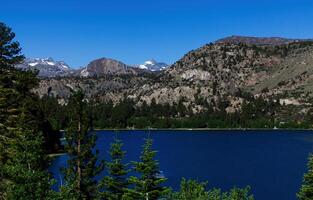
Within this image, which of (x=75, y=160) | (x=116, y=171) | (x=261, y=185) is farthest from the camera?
(x=261, y=185)

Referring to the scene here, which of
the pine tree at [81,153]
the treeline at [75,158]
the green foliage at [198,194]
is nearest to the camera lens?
the treeline at [75,158]

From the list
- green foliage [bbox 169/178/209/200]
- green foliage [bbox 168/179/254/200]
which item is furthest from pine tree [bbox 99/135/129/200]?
green foliage [bbox 169/178/209/200]

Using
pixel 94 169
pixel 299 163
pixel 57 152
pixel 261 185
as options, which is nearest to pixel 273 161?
pixel 299 163

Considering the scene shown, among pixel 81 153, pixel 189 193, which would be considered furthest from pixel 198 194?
pixel 81 153

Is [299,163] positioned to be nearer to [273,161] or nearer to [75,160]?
[273,161]

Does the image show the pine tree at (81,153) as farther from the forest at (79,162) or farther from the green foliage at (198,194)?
the green foliage at (198,194)

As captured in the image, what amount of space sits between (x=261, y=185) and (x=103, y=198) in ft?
299

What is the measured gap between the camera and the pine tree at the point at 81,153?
51.3 metres

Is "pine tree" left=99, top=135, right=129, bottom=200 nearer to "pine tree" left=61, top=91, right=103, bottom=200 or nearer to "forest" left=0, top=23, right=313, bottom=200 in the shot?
"forest" left=0, top=23, right=313, bottom=200

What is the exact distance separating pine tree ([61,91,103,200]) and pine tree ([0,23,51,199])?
4.62 meters

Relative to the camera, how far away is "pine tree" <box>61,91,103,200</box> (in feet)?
168

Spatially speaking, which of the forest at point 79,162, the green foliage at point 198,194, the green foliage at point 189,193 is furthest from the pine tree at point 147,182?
the green foliage at point 198,194

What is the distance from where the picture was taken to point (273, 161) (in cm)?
19612

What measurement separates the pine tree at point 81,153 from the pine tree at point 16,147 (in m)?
4.62
